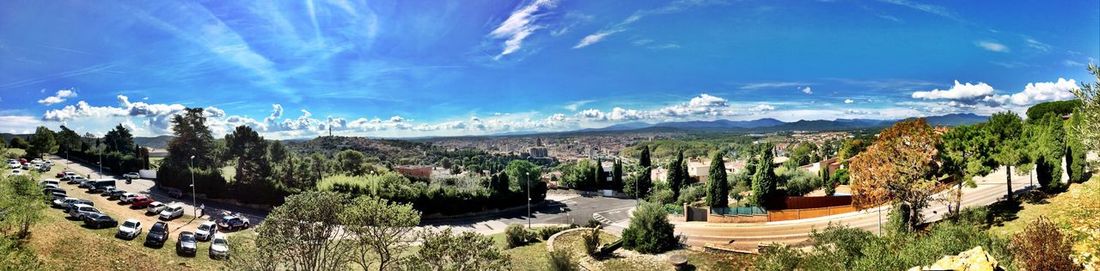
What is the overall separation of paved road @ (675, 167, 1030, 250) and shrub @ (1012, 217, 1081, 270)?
12.7 meters

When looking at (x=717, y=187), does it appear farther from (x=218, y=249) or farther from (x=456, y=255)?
(x=218, y=249)

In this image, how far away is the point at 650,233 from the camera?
82.1ft

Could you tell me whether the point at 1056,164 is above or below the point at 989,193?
above

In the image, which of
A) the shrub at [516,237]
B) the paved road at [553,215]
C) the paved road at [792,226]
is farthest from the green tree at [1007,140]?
the shrub at [516,237]

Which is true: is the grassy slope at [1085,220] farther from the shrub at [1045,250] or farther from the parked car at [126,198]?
the parked car at [126,198]

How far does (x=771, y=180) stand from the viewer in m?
33.5

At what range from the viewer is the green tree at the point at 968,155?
23797 millimetres

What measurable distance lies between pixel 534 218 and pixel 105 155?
5134 centimetres

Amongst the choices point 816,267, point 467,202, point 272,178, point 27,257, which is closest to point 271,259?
point 27,257

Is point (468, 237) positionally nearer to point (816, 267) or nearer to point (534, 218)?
point (816, 267)

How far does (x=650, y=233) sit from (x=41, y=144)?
79111 mm

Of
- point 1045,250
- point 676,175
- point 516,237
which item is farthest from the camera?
point 676,175

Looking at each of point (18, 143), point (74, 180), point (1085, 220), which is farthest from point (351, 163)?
point (1085, 220)

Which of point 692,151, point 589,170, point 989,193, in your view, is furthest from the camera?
point 692,151
